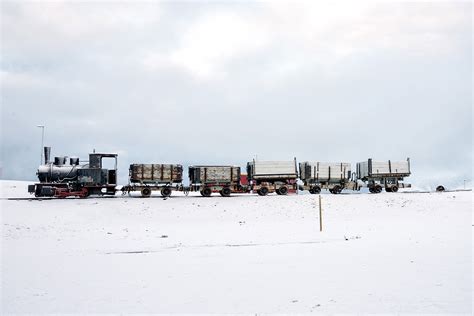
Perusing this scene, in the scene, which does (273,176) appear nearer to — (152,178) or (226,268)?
(152,178)

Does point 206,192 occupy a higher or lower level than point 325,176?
lower

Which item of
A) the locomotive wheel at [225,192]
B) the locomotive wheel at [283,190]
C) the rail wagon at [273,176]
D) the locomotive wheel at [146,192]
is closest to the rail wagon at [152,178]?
the locomotive wheel at [146,192]

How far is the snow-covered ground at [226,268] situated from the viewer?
614 cm

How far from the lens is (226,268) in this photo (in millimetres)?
8797

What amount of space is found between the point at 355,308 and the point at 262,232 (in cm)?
1104

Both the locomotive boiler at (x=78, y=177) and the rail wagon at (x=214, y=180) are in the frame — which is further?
the rail wagon at (x=214, y=180)

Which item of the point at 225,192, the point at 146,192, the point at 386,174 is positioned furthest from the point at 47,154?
the point at 386,174

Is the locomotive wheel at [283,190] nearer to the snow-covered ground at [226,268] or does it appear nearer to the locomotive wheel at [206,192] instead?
the locomotive wheel at [206,192]

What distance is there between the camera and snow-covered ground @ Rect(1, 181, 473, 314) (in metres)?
6.14

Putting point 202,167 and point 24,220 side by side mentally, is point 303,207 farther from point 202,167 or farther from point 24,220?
point 24,220

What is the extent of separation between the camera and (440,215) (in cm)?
2270

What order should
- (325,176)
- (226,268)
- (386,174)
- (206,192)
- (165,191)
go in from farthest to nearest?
(386,174) → (325,176) → (206,192) → (165,191) → (226,268)

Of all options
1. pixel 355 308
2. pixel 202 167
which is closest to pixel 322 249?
pixel 355 308

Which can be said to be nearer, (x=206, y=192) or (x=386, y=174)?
(x=206, y=192)
